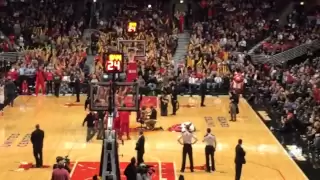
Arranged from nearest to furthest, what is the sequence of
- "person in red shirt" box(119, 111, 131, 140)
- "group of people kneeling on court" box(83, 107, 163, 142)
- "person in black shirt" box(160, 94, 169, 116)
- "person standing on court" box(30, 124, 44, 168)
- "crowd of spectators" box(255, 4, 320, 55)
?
1. "person standing on court" box(30, 124, 44, 168)
2. "group of people kneeling on court" box(83, 107, 163, 142)
3. "person in red shirt" box(119, 111, 131, 140)
4. "person in black shirt" box(160, 94, 169, 116)
5. "crowd of spectators" box(255, 4, 320, 55)

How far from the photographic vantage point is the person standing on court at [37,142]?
19.0 metres

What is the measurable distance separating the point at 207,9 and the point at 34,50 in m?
12.0

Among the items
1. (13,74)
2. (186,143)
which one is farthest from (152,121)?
(13,74)

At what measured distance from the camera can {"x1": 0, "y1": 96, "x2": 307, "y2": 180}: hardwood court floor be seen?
762 inches

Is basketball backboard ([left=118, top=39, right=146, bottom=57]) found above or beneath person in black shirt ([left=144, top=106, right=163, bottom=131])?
above

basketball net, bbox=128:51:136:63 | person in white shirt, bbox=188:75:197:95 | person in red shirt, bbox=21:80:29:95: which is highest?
basketball net, bbox=128:51:136:63

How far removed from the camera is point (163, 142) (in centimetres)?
2302

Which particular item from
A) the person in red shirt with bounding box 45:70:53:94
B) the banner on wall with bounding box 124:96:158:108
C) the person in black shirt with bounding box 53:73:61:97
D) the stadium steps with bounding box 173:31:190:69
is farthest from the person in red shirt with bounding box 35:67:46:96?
the stadium steps with bounding box 173:31:190:69

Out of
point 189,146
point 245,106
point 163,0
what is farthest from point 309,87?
point 163,0

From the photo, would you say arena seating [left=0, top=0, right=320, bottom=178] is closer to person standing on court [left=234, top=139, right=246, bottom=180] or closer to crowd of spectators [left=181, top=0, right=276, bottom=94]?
crowd of spectators [left=181, top=0, right=276, bottom=94]

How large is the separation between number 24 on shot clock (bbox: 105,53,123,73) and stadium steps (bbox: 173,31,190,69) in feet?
62.3

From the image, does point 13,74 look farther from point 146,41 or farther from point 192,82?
point 192,82

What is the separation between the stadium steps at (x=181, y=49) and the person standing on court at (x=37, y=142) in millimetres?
17829

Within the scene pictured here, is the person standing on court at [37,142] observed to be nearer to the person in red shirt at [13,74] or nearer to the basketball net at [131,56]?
the basketball net at [131,56]
